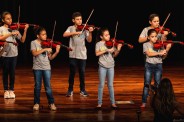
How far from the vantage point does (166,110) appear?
4.79m

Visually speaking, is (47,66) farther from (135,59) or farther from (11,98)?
(135,59)

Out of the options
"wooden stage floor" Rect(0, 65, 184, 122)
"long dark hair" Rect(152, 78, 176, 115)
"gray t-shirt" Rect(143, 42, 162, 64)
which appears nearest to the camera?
"long dark hair" Rect(152, 78, 176, 115)

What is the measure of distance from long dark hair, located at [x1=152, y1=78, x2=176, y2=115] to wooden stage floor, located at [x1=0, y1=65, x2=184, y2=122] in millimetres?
522

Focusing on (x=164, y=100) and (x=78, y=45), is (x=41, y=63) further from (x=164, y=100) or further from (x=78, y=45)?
(x=164, y=100)

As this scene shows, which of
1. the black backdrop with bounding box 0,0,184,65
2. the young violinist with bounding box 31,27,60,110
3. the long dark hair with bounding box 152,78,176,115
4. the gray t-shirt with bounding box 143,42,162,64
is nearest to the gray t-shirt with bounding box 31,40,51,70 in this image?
the young violinist with bounding box 31,27,60,110

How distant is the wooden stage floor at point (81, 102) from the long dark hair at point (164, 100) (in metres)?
0.52

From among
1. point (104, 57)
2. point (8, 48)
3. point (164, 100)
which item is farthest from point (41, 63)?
point (164, 100)

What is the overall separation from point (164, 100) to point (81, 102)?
3445 mm

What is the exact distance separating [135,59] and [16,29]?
7274 mm

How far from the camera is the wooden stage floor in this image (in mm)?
6996

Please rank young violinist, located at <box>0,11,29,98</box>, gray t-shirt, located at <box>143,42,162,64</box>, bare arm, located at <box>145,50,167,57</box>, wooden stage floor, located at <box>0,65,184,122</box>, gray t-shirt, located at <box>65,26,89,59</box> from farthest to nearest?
gray t-shirt, located at <box>65,26,89,59</box>
young violinist, located at <box>0,11,29,98</box>
gray t-shirt, located at <box>143,42,162,64</box>
bare arm, located at <box>145,50,167,57</box>
wooden stage floor, located at <box>0,65,184,122</box>

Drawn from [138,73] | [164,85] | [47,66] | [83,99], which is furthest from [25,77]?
[164,85]

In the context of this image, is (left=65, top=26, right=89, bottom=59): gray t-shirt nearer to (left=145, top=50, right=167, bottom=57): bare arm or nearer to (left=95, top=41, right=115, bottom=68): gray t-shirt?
(left=95, top=41, right=115, bottom=68): gray t-shirt

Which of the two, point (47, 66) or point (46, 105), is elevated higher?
point (47, 66)
